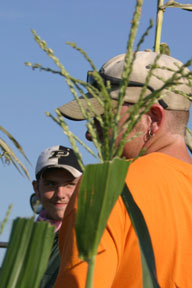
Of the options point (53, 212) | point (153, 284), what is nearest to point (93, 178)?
point (153, 284)

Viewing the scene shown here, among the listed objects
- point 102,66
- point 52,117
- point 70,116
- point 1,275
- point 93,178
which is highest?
point 102,66

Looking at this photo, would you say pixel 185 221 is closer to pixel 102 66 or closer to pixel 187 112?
pixel 187 112

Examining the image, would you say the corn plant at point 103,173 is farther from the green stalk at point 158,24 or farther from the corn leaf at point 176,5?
the corn leaf at point 176,5

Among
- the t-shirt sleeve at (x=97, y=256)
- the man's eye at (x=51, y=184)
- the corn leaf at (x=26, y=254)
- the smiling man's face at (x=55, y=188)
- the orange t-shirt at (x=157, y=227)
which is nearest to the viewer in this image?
the corn leaf at (x=26, y=254)

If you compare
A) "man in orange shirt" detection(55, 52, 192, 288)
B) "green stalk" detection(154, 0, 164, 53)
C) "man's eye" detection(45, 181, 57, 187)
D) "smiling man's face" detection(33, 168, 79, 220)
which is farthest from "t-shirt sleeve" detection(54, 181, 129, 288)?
"man's eye" detection(45, 181, 57, 187)

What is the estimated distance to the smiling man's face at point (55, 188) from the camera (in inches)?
175

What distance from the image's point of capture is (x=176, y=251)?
166 cm

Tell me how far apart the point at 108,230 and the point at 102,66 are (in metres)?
0.67

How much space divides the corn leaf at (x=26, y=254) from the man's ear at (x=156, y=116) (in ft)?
3.68

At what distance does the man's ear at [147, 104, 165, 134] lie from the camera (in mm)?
1888

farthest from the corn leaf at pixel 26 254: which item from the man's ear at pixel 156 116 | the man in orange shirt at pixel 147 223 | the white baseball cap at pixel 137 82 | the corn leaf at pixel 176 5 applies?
the corn leaf at pixel 176 5

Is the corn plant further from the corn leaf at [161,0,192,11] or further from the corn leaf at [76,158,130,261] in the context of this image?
the corn leaf at [161,0,192,11]

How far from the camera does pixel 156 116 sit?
6.22 feet

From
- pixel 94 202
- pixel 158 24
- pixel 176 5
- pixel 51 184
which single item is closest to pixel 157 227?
pixel 94 202
